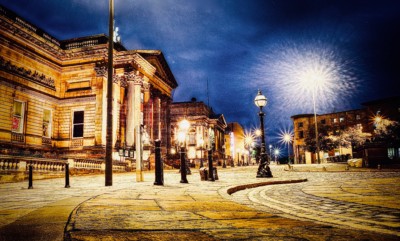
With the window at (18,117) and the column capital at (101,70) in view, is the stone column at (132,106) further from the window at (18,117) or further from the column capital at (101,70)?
the window at (18,117)

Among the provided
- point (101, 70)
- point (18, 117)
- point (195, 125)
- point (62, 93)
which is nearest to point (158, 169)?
point (18, 117)

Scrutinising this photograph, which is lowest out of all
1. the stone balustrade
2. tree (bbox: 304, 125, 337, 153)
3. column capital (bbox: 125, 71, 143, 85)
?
the stone balustrade

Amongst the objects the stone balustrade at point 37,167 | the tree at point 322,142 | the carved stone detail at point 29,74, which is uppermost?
the carved stone detail at point 29,74

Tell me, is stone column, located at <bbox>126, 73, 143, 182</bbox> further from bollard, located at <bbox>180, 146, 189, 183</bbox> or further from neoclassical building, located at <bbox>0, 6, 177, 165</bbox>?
bollard, located at <bbox>180, 146, 189, 183</bbox>

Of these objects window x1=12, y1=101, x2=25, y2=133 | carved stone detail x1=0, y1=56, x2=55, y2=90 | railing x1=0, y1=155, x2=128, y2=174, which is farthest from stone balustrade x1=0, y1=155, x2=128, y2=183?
carved stone detail x1=0, y1=56, x2=55, y2=90

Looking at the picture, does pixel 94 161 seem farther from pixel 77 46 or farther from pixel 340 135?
pixel 340 135

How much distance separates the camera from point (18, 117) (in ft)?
73.3

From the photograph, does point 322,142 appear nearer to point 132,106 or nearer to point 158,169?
point 132,106

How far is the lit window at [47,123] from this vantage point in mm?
25547

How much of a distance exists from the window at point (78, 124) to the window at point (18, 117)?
499 centimetres

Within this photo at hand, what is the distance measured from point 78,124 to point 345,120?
217 ft

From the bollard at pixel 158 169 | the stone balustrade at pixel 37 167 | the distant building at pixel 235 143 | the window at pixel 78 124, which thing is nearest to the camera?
the bollard at pixel 158 169

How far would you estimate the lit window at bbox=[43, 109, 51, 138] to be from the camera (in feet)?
83.8

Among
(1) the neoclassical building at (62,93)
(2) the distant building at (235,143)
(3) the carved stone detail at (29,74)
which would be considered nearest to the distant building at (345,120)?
(2) the distant building at (235,143)
